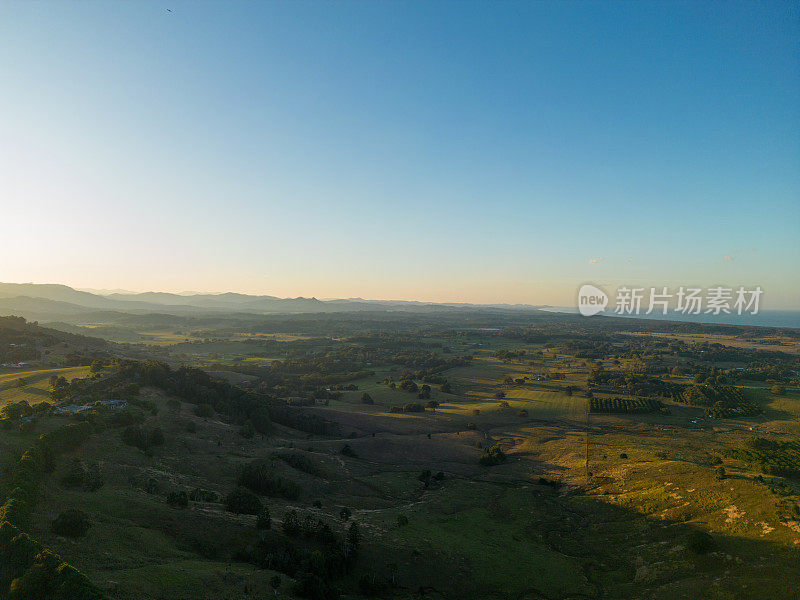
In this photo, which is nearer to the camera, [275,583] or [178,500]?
[275,583]

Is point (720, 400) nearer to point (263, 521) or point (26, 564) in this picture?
point (263, 521)

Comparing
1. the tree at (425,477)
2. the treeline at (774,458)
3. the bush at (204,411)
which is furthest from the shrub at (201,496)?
the treeline at (774,458)

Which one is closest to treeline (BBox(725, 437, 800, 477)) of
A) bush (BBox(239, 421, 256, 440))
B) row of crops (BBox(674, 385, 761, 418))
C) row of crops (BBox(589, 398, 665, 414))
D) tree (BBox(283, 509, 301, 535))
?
row of crops (BBox(589, 398, 665, 414))

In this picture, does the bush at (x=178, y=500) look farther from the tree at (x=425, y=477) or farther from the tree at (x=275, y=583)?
the tree at (x=425, y=477)

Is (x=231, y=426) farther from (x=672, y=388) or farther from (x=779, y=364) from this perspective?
(x=779, y=364)

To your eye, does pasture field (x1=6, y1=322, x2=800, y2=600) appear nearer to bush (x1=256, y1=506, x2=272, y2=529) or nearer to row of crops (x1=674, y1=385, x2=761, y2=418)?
bush (x1=256, y1=506, x2=272, y2=529)

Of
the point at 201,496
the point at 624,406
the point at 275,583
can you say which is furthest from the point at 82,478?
the point at 624,406
